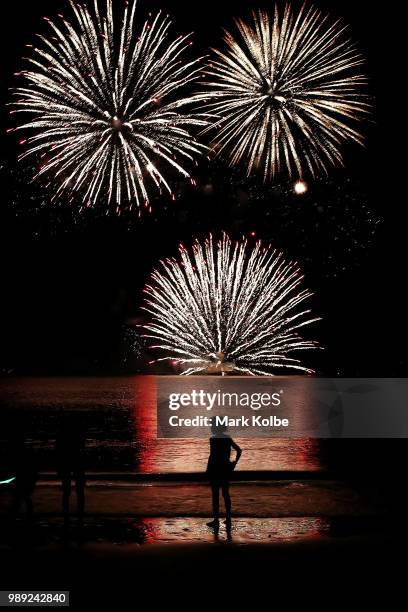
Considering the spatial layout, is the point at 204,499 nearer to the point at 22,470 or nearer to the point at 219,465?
the point at 219,465

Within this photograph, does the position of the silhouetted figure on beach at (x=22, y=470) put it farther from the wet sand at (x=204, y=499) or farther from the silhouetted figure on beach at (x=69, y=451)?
the wet sand at (x=204, y=499)

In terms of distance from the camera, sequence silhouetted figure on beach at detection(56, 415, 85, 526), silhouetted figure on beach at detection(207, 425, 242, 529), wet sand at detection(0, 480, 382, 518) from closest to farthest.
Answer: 1. silhouetted figure on beach at detection(56, 415, 85, 526)
2. silhouetted figure on beach at detection(207, 425, 242, 529)
3. wet sand at detection(0, 480, 382, 518)

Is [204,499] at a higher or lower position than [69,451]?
lower

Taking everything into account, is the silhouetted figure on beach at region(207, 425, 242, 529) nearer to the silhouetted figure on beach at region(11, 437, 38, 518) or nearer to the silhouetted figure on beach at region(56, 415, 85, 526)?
the silhouetted figure on beach at region(56, 415, 85, 526)

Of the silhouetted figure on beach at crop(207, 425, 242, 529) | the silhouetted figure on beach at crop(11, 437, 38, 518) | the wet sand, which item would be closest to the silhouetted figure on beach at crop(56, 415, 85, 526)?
the silhouetted figure on beach at crop(11, 437, 38, 518)

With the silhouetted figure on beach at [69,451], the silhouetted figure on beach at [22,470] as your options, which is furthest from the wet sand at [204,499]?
the silhouetted figure on beach at [69,451]

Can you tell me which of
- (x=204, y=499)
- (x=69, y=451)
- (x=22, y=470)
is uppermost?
(x=69, y=451)

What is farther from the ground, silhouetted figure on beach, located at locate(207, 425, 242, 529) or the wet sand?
silhouetted figure on beach, located at locate(207, 425, 242, 529)

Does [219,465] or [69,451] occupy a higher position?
[69,451]

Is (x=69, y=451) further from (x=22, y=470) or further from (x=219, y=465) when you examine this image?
(x=219, y=465)

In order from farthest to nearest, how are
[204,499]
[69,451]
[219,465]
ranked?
1. [204,499]
2. [219,465]
3. [69,451]

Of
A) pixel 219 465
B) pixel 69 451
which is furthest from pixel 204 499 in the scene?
pixel 69 451

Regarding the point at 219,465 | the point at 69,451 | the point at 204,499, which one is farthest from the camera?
the point at 204,499

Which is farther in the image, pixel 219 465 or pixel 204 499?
pixel 204 499
